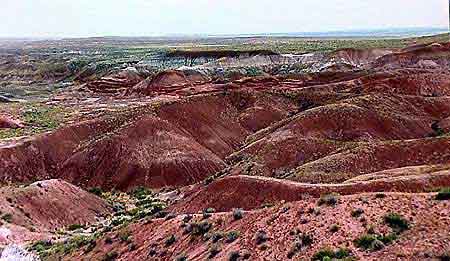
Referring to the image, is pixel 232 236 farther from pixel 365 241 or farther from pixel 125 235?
pixel 125 235

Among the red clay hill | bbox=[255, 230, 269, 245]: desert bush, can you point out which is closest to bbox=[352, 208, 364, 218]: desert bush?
the red clay hill

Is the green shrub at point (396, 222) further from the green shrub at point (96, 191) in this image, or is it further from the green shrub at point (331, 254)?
the green shrub at point (96, 191)

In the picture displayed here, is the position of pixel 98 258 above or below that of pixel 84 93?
above

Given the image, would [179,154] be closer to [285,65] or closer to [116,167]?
[116,167]

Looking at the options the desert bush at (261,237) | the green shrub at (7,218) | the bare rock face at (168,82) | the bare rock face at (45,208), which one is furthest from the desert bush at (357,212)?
the bare rock face at (168,82)

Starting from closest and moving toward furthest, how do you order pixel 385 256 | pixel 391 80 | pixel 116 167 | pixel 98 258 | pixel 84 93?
1. pixel 385 256
2. pixel 98 258
3. pixel 116 167
4. pixel 391 80
5. pixel 84 93

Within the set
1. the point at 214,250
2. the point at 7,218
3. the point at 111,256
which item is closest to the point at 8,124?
the point at 7,218

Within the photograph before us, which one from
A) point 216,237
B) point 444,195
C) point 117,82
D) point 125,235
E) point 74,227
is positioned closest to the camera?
point 444,195

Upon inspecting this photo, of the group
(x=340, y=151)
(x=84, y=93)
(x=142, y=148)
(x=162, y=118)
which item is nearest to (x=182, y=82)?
(x=84, y=93)
